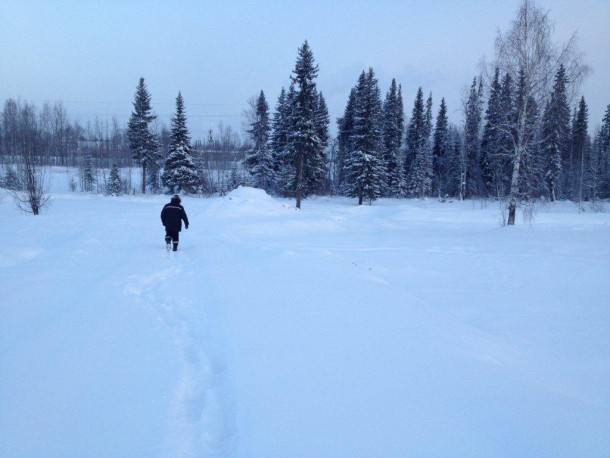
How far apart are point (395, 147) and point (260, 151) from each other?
17331mm

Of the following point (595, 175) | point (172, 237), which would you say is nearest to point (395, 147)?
point (595, 175)

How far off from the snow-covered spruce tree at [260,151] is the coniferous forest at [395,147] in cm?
12

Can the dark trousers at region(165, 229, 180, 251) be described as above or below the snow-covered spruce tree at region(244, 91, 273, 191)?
below

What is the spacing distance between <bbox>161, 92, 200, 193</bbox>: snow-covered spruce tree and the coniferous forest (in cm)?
11

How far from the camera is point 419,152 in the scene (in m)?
46.5

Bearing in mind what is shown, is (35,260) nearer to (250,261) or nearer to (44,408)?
(250,261)

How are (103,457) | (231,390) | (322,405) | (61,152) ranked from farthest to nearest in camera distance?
(61,152), (231,390), (322,405), (103,457)

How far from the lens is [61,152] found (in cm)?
6600

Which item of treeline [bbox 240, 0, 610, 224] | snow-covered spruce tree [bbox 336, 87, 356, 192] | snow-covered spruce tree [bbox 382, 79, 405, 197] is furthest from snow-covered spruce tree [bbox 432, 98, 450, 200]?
snow-covered spruce tree [bbox 336, 87, 356, 192]

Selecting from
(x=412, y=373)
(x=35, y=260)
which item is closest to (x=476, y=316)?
(x=412, y=373)

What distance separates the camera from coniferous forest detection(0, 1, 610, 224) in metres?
16.7

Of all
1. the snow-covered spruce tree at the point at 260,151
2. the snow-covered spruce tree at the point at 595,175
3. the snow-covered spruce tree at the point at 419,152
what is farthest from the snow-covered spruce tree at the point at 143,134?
the snow-covered spruce tree at the point at 595,175

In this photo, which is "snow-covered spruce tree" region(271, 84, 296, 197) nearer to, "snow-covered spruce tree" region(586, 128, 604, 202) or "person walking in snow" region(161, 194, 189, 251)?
"person walking in snow" region(161, 194, 189, 251)

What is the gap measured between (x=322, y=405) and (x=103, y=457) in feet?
5.60
